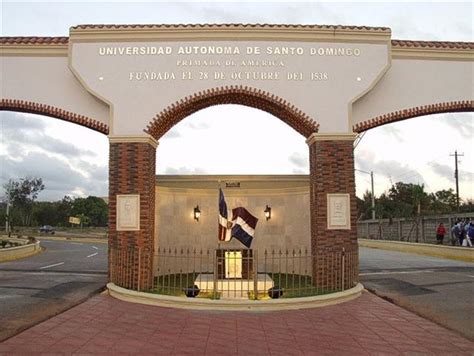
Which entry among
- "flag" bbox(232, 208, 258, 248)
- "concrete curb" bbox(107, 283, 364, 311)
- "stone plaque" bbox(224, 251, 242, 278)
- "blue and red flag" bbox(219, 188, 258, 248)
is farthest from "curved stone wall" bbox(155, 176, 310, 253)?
"concrete curb" bbox(107, 283, 364, 311)

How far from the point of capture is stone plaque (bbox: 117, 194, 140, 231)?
1052 centimetres

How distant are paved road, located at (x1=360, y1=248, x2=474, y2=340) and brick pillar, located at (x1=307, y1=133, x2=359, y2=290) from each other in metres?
1.27

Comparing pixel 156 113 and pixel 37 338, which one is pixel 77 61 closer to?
pixel 156 113

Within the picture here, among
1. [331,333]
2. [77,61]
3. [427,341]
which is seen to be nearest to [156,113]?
[77,61]

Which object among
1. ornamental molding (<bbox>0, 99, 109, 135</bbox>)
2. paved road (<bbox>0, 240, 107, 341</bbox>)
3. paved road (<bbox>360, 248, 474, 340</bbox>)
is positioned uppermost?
ornamental molding (<bbox>0, 99, 109, 135</bbox>)

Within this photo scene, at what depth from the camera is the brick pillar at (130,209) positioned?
1030 cm

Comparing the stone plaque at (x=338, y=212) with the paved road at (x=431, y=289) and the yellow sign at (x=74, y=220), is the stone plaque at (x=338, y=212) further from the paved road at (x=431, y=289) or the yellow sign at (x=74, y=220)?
the yellow sign at (x=74, y=220)

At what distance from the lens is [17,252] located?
66.5ft

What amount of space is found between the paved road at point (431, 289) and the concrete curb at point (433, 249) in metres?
2.70

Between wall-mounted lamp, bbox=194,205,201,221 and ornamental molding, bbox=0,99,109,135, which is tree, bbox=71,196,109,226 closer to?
wall-mounted lamp, bbox=194,205,201,221

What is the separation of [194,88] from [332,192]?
397cm

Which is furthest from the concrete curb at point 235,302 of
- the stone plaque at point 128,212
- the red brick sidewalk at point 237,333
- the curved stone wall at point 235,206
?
the curved stone wall at point 235,206

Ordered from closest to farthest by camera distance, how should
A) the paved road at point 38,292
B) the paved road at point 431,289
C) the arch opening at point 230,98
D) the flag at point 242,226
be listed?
1. the paved road at point 38,292
2. the paved road at point 431,289
3. the flag at point 242,226
4. the arch opening at point 230,98

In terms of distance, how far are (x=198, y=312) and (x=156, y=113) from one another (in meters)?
4.76
